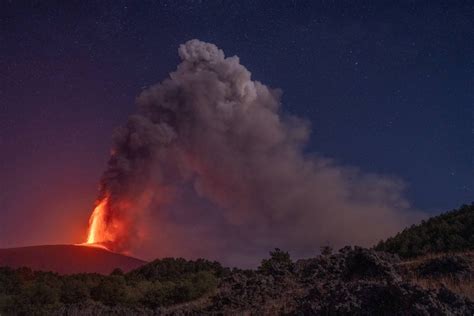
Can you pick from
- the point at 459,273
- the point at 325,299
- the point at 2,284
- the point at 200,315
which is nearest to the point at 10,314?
the point at 200,315

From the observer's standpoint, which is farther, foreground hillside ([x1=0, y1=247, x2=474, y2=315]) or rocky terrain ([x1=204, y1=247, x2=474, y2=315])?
foreground hillside ([x1=0, y1=247, x2=474, y2=315])

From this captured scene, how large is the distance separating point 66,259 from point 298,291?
49.2 metres

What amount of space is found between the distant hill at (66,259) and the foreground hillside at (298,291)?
16994 millimetres

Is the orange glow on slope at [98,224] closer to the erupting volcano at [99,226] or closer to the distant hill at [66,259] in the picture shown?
the erupting volcano at [99,226]

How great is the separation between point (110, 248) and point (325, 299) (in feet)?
193

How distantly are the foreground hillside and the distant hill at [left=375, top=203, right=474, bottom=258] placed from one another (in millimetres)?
7229

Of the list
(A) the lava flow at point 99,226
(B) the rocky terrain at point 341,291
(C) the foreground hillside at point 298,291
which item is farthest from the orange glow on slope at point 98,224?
(B) the rocky terrain at point 341,291

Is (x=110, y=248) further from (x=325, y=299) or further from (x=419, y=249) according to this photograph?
(x=325, y=299)

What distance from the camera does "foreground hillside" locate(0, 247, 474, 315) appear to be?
12.5 meters

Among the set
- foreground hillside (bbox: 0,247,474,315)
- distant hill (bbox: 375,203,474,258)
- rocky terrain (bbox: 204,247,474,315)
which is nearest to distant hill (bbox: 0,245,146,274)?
foreground hillside (bbox: 0,247,474,315)

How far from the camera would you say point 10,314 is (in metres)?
26.4

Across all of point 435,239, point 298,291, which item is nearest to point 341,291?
point 298,291

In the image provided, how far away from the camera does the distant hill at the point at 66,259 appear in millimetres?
61219

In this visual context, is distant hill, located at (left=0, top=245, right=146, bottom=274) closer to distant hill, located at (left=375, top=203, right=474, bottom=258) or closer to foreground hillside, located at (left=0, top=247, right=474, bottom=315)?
foreground hillside, located at (left=0, top=247, right=474, bottom=315)
